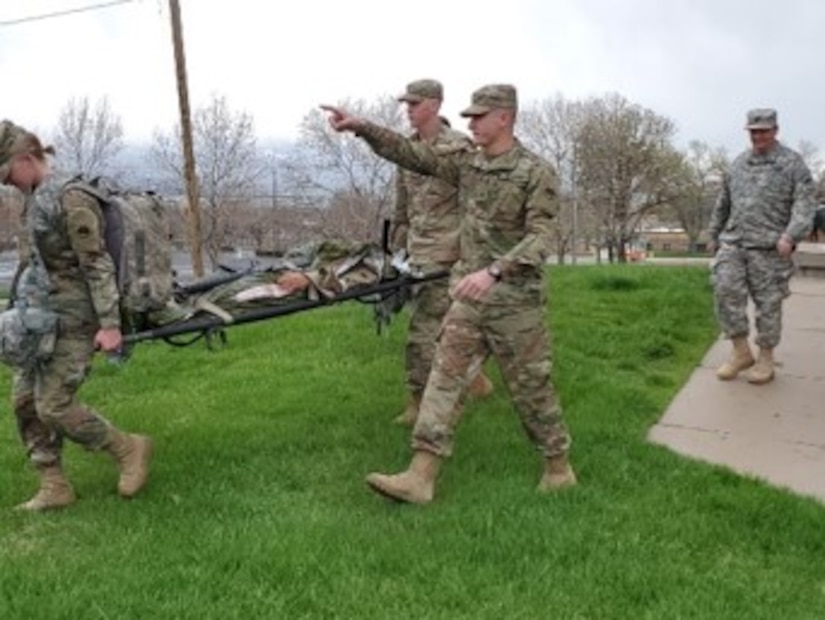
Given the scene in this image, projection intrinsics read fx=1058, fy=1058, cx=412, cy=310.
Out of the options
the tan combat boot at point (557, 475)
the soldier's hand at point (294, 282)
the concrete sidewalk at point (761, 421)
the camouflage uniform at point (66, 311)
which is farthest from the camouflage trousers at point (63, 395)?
the concrete sidewalk at point (761, 421)

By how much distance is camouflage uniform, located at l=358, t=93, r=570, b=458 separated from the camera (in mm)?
4793

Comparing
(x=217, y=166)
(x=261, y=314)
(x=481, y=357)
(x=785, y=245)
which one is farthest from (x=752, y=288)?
(x=217, y=166)

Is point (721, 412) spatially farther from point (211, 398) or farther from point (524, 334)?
point (211, 398)

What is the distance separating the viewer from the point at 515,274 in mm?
4680

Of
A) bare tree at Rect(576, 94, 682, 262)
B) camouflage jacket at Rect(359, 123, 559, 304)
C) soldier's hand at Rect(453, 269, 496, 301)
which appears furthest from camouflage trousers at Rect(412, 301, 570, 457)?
bare tree at Rect(576, 94, 682, 262)

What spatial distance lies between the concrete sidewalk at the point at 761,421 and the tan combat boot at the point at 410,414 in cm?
138

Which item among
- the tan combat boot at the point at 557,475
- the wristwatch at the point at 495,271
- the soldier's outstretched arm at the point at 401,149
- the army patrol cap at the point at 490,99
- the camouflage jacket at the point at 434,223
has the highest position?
the army patrol cap at the point at 490,99

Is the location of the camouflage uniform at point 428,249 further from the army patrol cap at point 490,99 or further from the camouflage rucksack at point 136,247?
the camouflage rucksack at point 136,247

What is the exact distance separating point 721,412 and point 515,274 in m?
2.57

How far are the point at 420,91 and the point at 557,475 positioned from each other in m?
2.27

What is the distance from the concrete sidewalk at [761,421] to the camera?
5547 mm

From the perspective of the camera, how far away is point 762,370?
24.1 feet

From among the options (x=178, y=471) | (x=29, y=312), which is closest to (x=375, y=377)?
(x=178, y=471)

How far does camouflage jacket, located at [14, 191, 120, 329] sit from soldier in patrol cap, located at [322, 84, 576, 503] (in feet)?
3.86
